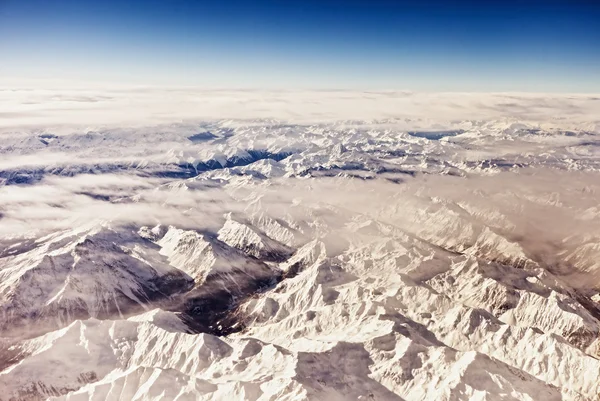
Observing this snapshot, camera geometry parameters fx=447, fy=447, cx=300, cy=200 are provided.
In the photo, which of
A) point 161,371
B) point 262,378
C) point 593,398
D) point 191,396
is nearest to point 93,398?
point 161,371

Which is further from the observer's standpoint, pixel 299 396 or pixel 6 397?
pixel 6 397

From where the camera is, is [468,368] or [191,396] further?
[468,368]

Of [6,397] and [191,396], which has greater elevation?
[191,396]

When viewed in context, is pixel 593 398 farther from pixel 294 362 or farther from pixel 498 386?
pixel 294 362

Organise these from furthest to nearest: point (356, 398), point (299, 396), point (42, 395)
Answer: point (42, 395) < point (356, 398) < point (299, 396)

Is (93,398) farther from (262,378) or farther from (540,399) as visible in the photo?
(540,399)

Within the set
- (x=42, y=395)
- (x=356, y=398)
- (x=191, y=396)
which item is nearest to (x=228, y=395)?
(x=191, y=396)

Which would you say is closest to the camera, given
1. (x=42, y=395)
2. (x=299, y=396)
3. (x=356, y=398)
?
(x=299, y=396)

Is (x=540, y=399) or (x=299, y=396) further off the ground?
(x=299, y=396)
